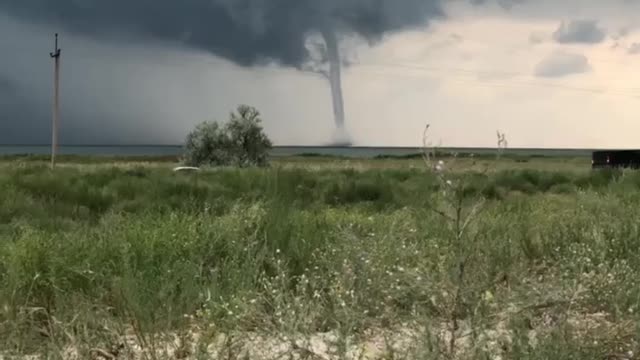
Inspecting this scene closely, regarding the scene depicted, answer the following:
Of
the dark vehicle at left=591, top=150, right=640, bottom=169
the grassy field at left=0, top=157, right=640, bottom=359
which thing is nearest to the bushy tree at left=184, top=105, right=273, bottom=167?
the dark vehicle at left=591, top=150, right=640, bottom=169

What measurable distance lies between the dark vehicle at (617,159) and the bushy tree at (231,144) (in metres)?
26.9

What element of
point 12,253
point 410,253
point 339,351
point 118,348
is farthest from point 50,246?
point 339,351

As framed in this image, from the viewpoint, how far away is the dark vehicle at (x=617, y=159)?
55.6m

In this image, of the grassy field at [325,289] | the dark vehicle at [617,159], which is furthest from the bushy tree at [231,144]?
the grassy field at [325,289]

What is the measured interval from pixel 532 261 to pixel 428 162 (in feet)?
14.0

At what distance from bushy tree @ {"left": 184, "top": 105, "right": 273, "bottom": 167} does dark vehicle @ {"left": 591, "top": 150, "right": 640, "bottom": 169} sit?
88.2ft

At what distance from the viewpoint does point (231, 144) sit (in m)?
71.8

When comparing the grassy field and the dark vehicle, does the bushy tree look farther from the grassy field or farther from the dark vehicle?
the grassy field

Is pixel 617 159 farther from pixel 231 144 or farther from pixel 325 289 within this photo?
pixel 325 289

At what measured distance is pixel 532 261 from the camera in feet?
28.2

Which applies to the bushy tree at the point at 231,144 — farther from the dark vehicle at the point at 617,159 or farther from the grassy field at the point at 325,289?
the grassy field at the point at 325,289

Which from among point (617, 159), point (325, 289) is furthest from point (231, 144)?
point (325, 289)

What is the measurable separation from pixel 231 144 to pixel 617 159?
104 feet

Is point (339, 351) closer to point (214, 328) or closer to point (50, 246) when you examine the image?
point (214, 328)
